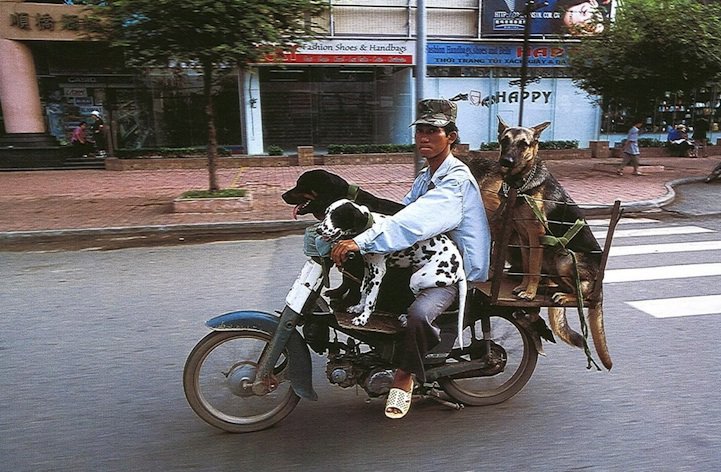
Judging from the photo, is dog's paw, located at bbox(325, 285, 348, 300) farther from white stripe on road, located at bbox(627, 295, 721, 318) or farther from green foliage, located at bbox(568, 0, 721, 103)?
green foliage, located at bbox(568, 0, 721, 103)

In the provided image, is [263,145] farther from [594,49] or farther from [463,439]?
[463,439]

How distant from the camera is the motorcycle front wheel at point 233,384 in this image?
3.20 m

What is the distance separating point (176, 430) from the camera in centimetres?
333

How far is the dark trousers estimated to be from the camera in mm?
2963

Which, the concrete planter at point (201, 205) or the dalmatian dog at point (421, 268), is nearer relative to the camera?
the dalmatian dog at point (421, 268)

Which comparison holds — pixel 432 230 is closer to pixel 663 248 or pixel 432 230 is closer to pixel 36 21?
pixel 663 248

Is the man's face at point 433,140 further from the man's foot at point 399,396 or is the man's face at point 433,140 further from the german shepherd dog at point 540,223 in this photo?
the man's foot at point 399,396

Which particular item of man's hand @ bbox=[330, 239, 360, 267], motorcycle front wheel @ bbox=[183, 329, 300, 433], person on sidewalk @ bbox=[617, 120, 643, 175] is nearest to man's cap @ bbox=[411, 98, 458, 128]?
man's hand @ bbox=[330, 239, 360, 267]

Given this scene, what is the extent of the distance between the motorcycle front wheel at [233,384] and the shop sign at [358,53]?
676 inches

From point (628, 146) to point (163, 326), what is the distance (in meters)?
13.9

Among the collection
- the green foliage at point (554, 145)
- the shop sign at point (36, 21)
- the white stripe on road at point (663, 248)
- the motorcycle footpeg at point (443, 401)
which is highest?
the shop sign at point (36, 21)

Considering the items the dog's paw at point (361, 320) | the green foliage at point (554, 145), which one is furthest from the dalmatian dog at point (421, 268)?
the green foliage at point (554, 145)

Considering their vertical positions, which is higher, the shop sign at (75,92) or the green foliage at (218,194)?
the shop sign at (75,92)

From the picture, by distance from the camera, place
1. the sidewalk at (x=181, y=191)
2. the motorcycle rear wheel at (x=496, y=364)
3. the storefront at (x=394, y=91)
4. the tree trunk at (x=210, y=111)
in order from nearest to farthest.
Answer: the motorcycle rear wheel at (x=496, y=364)
the sidewalk at (x=181, y=191)
the tree trunk at (x=210, y=111)
the storefront at (x=394, y=91)
